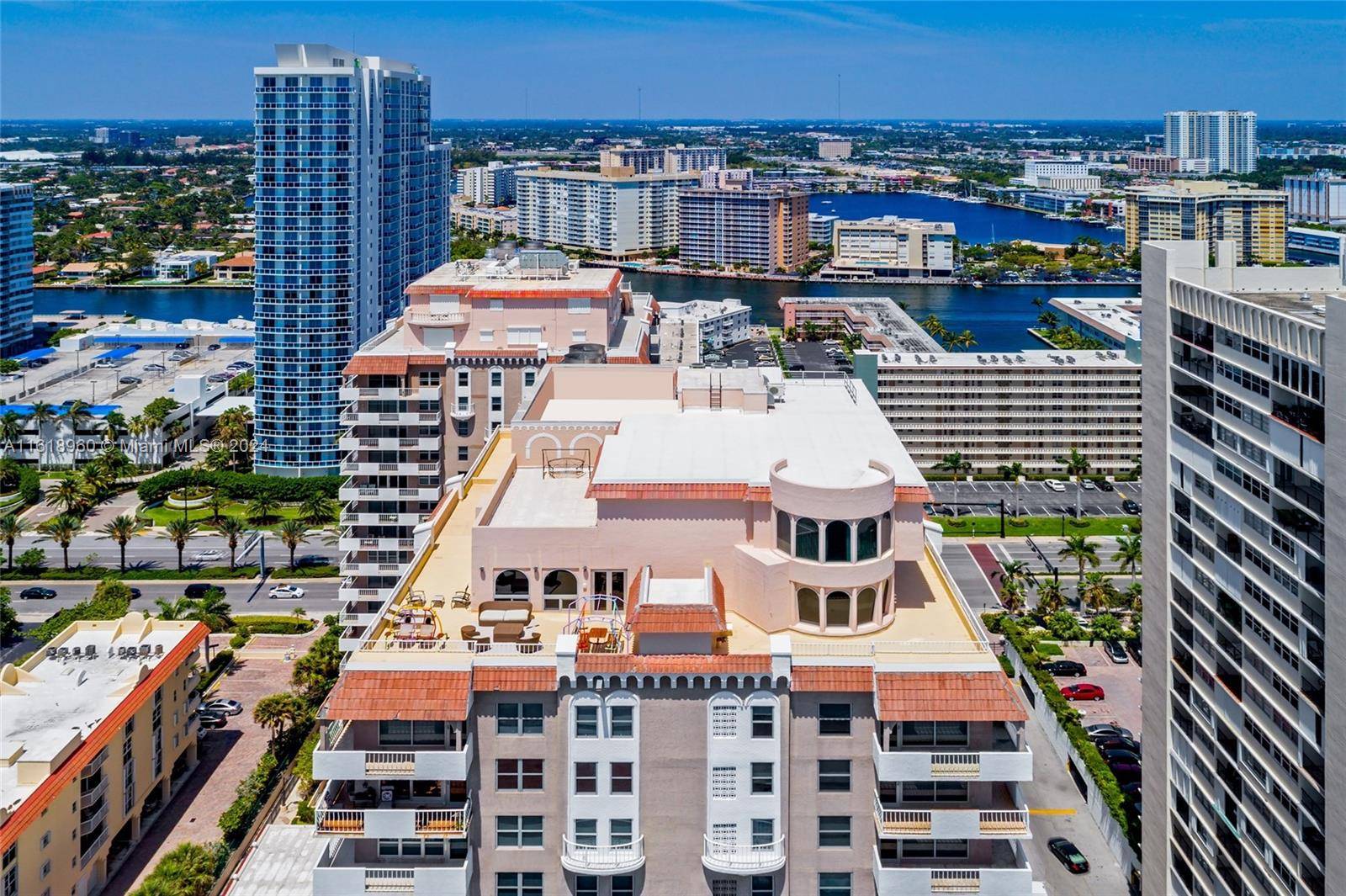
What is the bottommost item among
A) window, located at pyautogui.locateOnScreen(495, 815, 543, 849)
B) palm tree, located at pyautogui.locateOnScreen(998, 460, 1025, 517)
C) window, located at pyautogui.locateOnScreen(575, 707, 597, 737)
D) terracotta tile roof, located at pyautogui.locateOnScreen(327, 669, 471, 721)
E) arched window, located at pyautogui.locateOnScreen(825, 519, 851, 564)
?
window, located at pyautogui.locateOnScreen(495, 815, 543, 849)

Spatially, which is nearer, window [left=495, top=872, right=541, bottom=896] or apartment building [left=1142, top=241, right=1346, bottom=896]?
window [left=495, top=872, right=541, bottom=896]

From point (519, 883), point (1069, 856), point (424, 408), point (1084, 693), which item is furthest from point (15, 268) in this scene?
point (519, 883)

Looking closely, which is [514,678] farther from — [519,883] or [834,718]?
[834,718]

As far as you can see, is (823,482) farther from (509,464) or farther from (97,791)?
(97,791)

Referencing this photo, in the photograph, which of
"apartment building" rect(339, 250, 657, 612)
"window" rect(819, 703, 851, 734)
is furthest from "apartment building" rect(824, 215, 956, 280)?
"window" rect(819, 703, 851, 734)

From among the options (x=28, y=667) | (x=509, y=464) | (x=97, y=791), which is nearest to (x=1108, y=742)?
(x=509, y=464)

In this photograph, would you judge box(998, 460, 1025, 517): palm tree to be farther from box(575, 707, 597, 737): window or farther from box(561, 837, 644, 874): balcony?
box(575, 707, 597, 737): window
